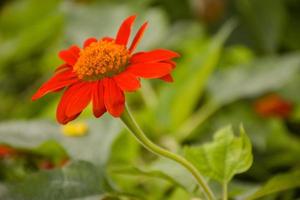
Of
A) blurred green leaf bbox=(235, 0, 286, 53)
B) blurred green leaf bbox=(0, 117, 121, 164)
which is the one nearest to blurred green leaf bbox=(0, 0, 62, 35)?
blurred green leaf bbox=(235, 0, 286, 53)

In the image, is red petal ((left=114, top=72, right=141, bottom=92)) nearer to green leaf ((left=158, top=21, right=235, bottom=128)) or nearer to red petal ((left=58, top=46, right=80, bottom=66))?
red petal ((left=58, top=46, right=80, bottom=66))

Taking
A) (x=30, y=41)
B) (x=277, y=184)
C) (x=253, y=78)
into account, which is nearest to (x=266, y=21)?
(x=253, y=78)

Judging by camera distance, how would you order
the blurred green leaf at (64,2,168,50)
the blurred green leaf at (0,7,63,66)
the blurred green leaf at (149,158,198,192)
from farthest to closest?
1. the blurred green leaf at (0,7,63,66)
2. the blurred green leaf at (64,2,168,50)
3. the blurred green leaf at (149,158,198,192)

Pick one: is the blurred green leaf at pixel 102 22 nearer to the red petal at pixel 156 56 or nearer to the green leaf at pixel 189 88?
the green leaf at pixel 189 88

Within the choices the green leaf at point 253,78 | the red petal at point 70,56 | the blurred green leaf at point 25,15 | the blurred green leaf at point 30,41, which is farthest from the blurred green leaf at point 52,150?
the blurred green leaf at point 25,15

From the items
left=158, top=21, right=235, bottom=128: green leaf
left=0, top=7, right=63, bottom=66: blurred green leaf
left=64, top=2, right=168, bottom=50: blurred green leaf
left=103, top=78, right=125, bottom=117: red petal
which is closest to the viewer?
left=103, top=78, right=125, bottom=117: red petal

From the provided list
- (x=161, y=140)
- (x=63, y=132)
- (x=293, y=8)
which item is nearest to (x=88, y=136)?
(x=63, y=132)

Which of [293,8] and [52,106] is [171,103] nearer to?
[52,106]
